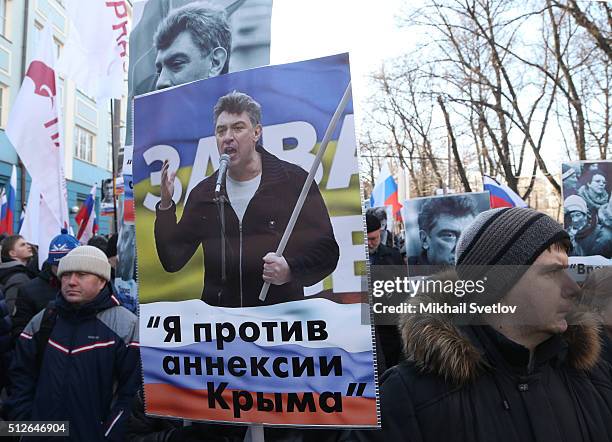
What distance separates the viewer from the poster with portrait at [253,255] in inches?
69.1

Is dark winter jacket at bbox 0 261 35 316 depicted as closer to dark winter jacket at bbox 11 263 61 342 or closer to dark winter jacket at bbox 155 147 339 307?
dark winter jacket at bbox 11 263 61 342

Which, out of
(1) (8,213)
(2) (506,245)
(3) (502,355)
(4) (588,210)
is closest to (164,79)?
(2) (506,245)

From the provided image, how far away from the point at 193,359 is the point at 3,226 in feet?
31.2

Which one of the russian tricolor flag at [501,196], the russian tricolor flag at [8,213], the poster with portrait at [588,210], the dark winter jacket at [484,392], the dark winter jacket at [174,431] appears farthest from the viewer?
the russian tricolor flag at [8,213]

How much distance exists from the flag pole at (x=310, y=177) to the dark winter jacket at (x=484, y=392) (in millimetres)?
476

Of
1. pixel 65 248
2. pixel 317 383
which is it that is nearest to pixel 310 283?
pixel 317 383

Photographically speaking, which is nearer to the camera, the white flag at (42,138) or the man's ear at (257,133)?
the man's ear at (257,133)

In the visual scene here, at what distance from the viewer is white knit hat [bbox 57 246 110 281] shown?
2.98 meters

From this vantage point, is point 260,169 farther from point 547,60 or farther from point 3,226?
point 547,60

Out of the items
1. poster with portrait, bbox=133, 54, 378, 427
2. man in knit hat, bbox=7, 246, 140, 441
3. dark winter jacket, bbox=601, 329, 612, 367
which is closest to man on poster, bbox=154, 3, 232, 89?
poster with portrait, bbox=133, 54, 378, 427

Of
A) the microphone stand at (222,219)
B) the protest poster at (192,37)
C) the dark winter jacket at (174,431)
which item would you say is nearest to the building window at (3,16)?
the protest poster at (192,37)

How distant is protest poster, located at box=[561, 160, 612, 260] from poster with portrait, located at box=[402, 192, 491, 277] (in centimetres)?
92

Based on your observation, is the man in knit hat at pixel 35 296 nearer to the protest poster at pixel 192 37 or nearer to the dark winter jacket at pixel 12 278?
the dark winter jacket at pixel 12 278

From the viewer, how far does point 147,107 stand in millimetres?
2150
